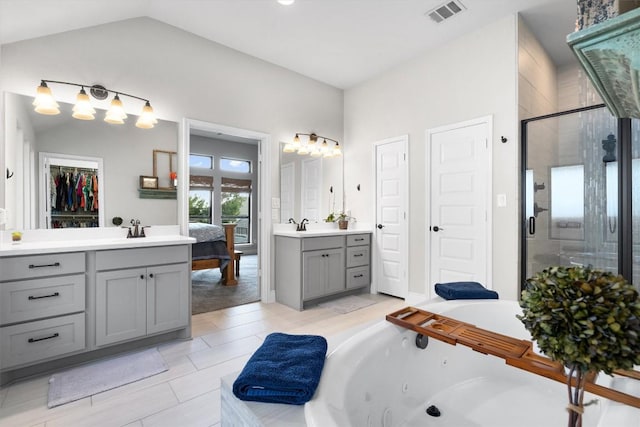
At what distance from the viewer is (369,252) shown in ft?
14.0

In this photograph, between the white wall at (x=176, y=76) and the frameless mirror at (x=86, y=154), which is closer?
the frameless mirror at (x=86, y=154)

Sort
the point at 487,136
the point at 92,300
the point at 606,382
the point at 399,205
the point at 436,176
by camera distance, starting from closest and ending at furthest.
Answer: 1. the point at 606,382
2. the point at 92,300
3. the point at 487,136
4. the point at 436,176
5. the point at 399,205

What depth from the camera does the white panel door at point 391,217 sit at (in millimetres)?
3912

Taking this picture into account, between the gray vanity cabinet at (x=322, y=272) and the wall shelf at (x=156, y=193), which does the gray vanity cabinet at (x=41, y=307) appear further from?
the gray vanity cabinet at (x=322, y=272)

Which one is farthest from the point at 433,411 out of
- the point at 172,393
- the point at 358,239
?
the point at 358,239

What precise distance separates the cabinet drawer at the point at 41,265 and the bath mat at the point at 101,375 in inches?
27.3

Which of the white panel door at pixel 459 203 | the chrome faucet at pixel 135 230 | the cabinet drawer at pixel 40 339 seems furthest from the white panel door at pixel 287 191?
the cabinet drawer at pixel 40 339

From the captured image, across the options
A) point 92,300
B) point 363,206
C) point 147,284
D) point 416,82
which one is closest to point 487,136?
point 416,82

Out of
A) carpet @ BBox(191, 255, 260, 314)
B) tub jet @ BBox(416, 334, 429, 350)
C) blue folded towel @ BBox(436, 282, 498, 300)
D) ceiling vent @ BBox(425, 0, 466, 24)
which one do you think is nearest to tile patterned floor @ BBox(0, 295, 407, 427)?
tub jet @ BBox(416, 334, 429, 350)

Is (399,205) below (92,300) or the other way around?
the other way around

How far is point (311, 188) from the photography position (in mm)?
4363

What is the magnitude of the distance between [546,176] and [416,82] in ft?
5.95

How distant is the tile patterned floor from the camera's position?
65.3 inches

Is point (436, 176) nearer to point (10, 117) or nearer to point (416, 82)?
point (416, 82)
